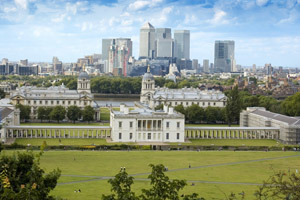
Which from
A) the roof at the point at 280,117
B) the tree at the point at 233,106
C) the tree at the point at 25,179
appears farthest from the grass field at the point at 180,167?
the tree at the point at 233,106

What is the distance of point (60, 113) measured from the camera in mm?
99188

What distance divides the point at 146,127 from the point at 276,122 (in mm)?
21483

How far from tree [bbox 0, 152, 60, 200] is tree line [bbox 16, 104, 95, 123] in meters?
67.7

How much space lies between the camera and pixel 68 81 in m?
194

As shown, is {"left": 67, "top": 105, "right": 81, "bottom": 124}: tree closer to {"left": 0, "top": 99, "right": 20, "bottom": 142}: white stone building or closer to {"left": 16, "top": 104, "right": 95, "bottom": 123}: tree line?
{"left": 16, "top": 104, "right": 95, "bottom": 123}: tree line

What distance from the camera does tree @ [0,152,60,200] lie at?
22469mm

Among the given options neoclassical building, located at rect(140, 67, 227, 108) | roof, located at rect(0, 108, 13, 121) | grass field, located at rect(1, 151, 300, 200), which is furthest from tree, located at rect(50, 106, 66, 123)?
grass field, located at rect(1, 151, 300, 200)

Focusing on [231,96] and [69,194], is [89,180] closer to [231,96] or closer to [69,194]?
[69,194]

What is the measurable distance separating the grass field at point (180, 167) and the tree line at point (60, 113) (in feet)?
116

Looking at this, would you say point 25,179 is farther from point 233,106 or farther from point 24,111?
point 24,111

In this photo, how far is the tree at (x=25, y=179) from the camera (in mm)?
22469

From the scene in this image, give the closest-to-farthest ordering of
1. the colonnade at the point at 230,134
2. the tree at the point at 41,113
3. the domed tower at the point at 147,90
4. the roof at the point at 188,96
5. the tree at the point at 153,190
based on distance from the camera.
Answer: the tree at the point at 153,190 → the colonnade at the point at 230,134 → the tree at the point at 41,113 → the roof at the point at 188,96 → the domed tower at the point at 147,90

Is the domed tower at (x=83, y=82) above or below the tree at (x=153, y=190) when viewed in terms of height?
above

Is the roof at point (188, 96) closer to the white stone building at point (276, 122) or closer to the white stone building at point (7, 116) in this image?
the white stone building at point (276, 122)
